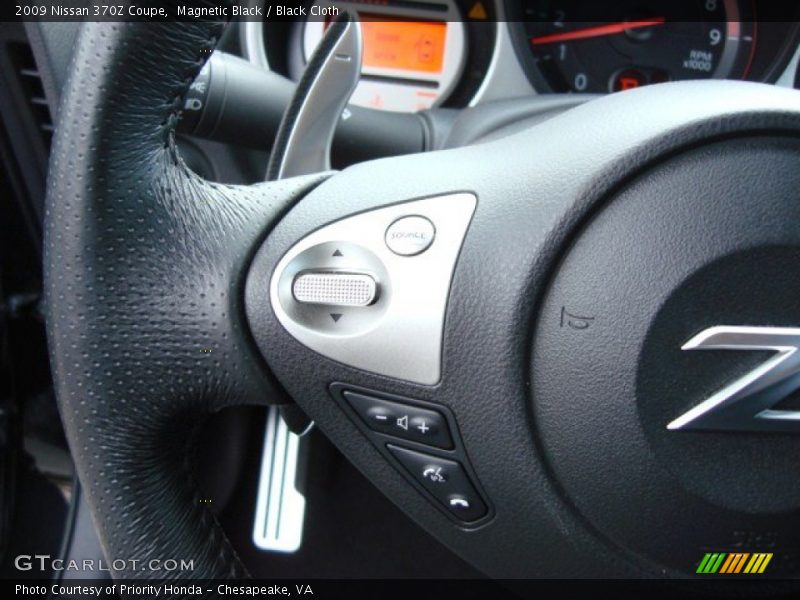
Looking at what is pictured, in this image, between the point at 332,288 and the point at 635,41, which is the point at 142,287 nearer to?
the point at 332,288

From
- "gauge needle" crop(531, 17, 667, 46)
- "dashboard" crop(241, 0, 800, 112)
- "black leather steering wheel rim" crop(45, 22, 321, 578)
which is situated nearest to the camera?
"black leather steering wheel rim" crop(45, 22, 321, 578)

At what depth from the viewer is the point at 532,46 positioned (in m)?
1.42

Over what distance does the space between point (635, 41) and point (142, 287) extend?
1.07 metres

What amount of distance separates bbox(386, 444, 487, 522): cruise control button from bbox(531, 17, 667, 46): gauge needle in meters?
0.93

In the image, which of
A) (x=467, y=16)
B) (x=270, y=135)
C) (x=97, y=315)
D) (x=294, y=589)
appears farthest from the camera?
(x=467, y=16)

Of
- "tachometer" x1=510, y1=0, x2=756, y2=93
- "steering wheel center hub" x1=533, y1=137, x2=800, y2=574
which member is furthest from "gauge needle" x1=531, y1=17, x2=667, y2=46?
"steering wheel center hub" x1=533, y1=137, x2=800, y2=574

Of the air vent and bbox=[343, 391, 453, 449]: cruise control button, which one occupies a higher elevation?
the air vent

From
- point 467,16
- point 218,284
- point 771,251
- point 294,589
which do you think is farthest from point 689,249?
point 467,16

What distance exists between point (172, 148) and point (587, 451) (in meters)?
0.34

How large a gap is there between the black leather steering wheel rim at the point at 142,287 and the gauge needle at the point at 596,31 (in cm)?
89

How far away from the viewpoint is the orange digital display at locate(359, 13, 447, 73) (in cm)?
135

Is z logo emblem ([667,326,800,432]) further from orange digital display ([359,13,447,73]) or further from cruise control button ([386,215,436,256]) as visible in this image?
orange digital display ([359,13,447,73])

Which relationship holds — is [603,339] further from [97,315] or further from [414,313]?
[97,315]

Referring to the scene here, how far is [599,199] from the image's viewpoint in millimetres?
615
